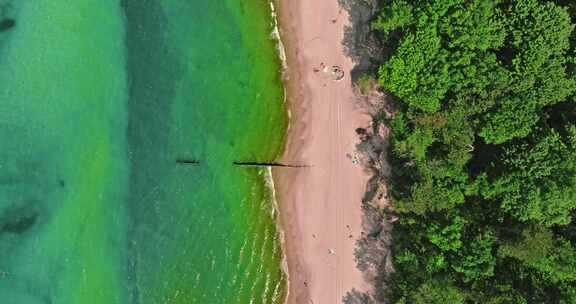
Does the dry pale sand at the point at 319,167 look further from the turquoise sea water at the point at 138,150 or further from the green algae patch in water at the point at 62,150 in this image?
the green algae patch in water at the point at 62,150

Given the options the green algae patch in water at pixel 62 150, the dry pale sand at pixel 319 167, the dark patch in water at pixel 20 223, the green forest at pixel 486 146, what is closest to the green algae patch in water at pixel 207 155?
the dry pale sand at pixel 319 167

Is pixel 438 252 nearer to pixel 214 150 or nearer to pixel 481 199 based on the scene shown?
pixel 481 199

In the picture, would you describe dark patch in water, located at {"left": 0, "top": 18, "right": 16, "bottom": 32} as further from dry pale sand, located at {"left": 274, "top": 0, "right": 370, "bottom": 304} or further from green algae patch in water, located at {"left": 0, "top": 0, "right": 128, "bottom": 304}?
dry pale sand, located at {"left": 274, "top": 0, "right": 370, "bottom": 304}

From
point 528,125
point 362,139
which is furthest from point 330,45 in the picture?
point 528,125

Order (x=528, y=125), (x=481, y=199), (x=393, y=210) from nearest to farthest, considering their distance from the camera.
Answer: (x=528, y=125) < (x=481, y=199) < (x=393, y=210)

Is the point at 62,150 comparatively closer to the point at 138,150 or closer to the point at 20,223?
the point at 138,150

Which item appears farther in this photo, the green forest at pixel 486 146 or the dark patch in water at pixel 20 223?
the dark patch in water at pixel 20 223
